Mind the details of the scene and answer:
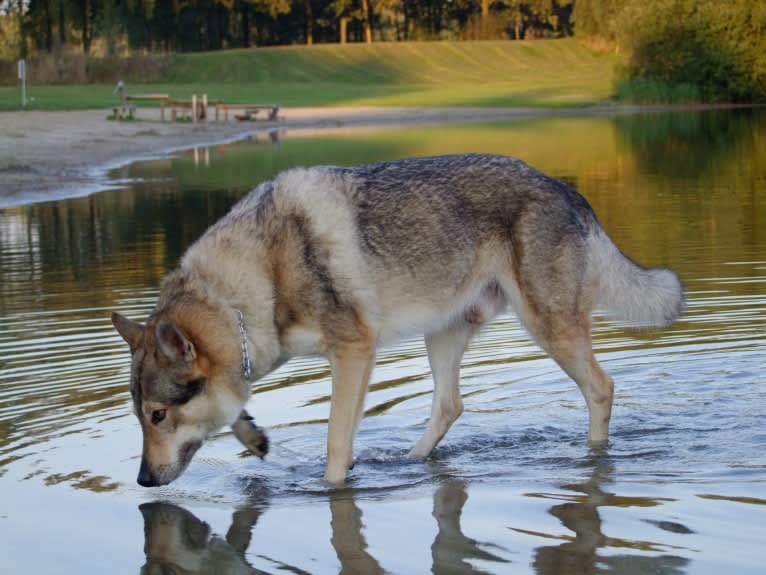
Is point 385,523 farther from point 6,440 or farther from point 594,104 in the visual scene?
point 594,104

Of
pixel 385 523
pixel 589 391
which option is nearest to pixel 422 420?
pixel 589 391

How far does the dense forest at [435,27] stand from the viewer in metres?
65.7

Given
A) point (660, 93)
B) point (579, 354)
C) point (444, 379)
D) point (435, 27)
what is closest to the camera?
point (579, 354)

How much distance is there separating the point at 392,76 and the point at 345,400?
8126 cm

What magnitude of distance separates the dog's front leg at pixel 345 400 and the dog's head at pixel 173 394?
2.03ft

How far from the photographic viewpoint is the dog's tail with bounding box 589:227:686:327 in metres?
7.89

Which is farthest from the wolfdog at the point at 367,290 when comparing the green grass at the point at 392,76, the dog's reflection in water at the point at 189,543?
the green grass at the point at 392,76

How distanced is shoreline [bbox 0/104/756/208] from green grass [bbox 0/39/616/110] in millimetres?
5456

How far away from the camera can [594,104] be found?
65.1 metres

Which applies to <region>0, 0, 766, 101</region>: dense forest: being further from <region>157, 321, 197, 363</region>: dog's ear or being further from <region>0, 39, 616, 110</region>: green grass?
<region>157, 321, 197, 363</region>: dog's ear

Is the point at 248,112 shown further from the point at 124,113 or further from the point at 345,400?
the point at 345,400

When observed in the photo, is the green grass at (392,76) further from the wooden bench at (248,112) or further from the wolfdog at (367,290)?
the wolfdog at (367,290)

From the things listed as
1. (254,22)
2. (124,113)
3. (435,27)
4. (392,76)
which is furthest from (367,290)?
(435,27)

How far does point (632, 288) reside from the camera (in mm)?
7973
